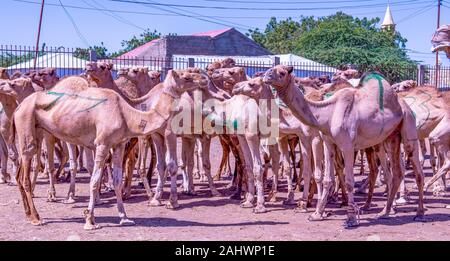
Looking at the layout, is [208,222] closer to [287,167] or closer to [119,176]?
[119,176]

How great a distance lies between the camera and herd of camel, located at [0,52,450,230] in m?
8.55

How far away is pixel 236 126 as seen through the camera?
1036 cm

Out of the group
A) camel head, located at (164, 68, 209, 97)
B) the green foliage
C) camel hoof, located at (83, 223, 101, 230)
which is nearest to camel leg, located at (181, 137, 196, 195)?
camel head, located at (164, 68, 209, 97)

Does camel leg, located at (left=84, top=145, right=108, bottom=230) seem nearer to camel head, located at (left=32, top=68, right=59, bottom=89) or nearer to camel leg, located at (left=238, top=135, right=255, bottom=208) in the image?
camel leg, located at (left=238, top=135, right=255, bottom=208)

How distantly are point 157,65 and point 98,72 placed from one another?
13528mm

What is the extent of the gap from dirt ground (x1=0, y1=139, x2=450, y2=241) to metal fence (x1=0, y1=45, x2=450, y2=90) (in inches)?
354

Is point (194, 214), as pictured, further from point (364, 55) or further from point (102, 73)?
point (364, 55)

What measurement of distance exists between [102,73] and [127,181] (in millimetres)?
2125

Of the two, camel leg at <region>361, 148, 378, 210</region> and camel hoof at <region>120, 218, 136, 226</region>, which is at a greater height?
camel leg at <region>361, 148, 378, 210</region>

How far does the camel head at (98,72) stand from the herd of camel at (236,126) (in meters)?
0.02

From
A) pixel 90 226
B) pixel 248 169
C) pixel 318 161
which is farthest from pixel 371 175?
pixel 90 226

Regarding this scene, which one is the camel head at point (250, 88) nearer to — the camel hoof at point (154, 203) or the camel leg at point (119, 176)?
the camel leg at point (119, 176)

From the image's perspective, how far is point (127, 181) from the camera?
37.0 feet
